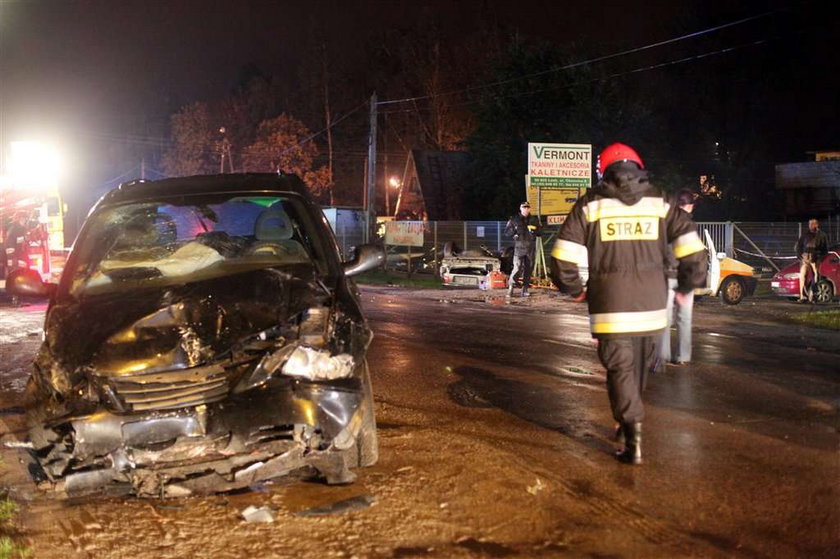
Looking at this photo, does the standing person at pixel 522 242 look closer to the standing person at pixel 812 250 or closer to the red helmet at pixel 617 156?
the standing person at pixel 812 250

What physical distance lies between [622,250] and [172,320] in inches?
103

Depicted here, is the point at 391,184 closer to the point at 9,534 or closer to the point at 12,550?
the point at 9,534

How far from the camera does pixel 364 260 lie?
5.62 metres

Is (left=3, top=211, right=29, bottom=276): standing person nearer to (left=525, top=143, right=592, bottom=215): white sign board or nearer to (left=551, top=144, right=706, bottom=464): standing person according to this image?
(left=525, top=143, right=592, bottom=215): white sign board

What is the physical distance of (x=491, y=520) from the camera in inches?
163

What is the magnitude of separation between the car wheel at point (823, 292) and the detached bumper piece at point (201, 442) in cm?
1438

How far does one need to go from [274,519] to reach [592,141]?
31.4 meters

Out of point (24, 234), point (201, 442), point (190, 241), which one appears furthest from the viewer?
point (24, 234)

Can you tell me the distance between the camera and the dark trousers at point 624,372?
192 inches

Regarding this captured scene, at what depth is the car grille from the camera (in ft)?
13.3

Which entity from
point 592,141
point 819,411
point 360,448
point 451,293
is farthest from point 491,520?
point 592,141

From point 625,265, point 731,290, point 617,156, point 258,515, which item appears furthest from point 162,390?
point 731,290

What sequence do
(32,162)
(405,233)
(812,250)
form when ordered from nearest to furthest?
(812,250) → (32,162) → (405,233)

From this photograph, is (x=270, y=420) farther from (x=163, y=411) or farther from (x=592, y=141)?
(x=592, y=141)
